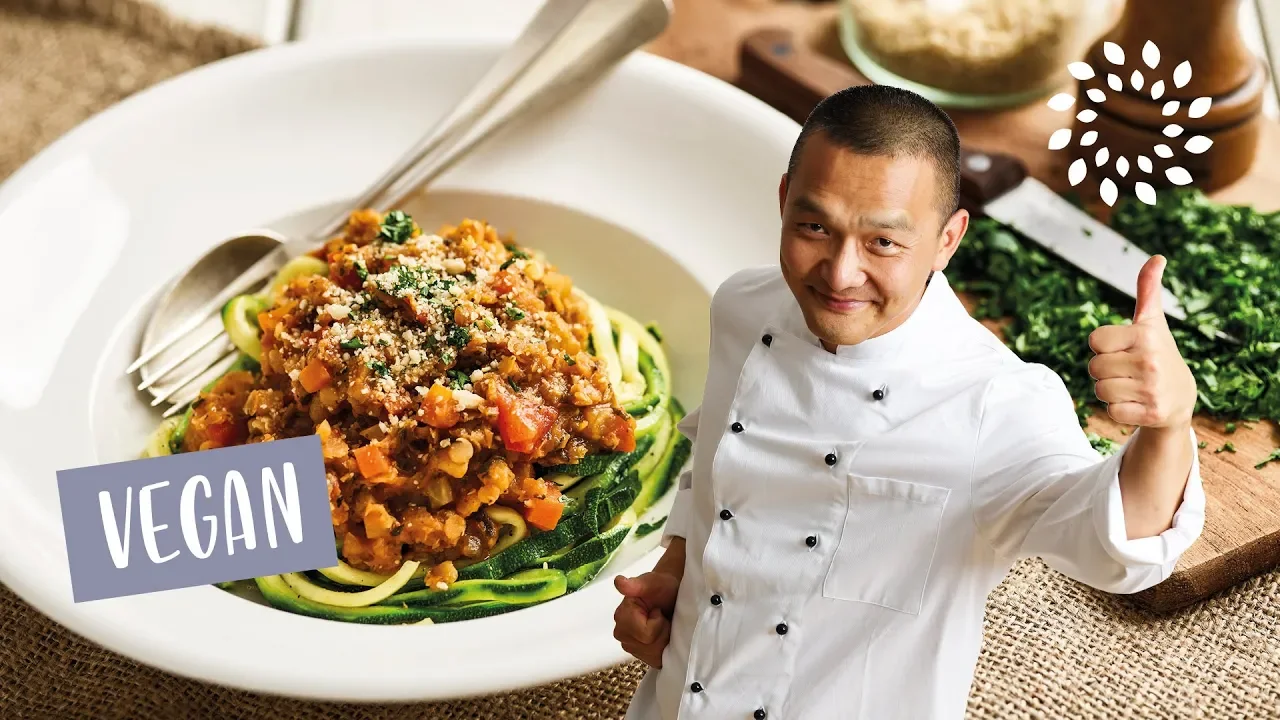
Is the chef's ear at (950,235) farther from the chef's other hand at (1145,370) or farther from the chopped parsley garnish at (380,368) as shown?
the chopped parsley garnish at (380,368)

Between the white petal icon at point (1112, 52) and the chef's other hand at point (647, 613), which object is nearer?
the chef's other hand at point (647, 613)

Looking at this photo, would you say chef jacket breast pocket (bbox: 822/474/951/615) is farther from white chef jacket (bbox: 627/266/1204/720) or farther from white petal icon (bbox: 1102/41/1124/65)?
white petal icon (bbox: 1102/41/1124/65)

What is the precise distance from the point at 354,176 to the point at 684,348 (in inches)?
42.4

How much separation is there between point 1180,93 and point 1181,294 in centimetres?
67

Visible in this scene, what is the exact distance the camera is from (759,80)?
13.2 feet

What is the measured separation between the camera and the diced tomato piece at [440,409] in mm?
2705

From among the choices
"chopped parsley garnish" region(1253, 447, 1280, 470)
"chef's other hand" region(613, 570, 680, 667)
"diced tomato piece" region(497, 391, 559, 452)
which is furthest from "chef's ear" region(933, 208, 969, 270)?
"chopped parsley garnish" region(1253, 447, 1280, 470)

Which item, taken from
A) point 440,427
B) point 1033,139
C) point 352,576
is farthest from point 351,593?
point 1033,139

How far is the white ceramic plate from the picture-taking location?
298 cm

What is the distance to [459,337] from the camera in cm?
280

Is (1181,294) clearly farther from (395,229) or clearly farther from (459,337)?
(395,229)

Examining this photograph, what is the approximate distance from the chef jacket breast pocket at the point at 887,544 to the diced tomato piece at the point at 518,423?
113 cm

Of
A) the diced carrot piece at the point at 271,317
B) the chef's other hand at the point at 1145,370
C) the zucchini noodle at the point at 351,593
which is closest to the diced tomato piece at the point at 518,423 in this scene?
the zucchini noodle at the point at 351,593

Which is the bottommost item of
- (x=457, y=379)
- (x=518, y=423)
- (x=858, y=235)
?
(x=518, y=423)
